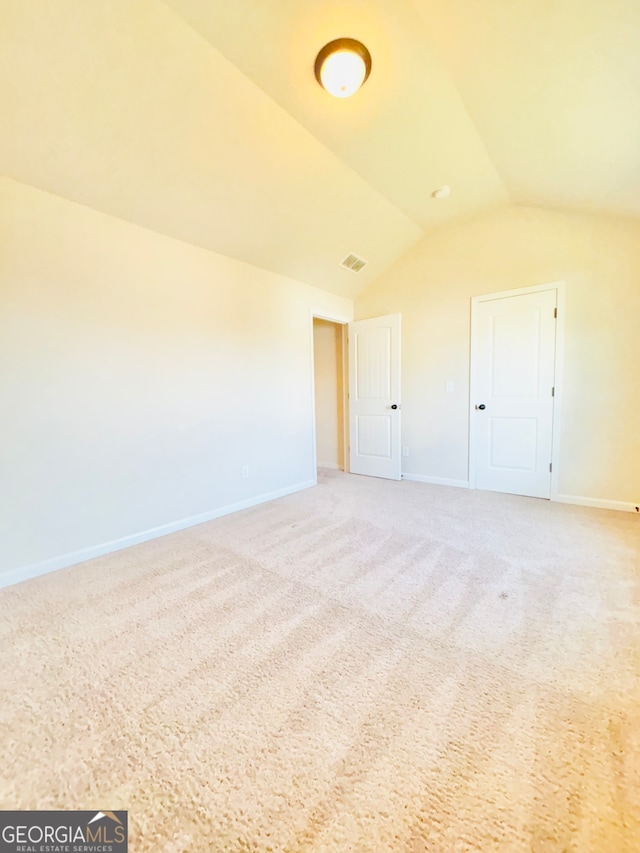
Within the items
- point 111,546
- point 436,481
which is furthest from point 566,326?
point 111,546

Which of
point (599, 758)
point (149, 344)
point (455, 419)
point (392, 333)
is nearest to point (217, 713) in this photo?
point (599, 758)

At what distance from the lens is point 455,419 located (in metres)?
3.98

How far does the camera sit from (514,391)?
11.7ft

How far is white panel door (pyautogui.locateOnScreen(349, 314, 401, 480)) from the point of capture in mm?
4316

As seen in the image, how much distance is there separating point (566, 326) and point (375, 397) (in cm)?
212

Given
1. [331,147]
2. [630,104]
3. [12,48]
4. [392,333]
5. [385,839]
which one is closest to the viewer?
[385,839]

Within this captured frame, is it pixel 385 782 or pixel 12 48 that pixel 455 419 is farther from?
pixel 12 48

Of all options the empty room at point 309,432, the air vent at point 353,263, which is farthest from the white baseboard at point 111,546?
the air vent at point 353,263

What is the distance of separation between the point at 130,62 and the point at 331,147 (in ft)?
4.37

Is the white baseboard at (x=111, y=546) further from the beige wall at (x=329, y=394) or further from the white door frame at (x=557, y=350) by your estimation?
the white door frame at (x=557, y=350)

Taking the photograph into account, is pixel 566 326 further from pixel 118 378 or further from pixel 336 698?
pixel 118 378

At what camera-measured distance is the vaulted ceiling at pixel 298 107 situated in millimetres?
1553

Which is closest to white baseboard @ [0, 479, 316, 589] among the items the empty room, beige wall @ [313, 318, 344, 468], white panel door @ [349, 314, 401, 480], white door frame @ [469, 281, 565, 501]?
the empty room

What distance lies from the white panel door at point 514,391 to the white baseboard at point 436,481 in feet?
0.53
